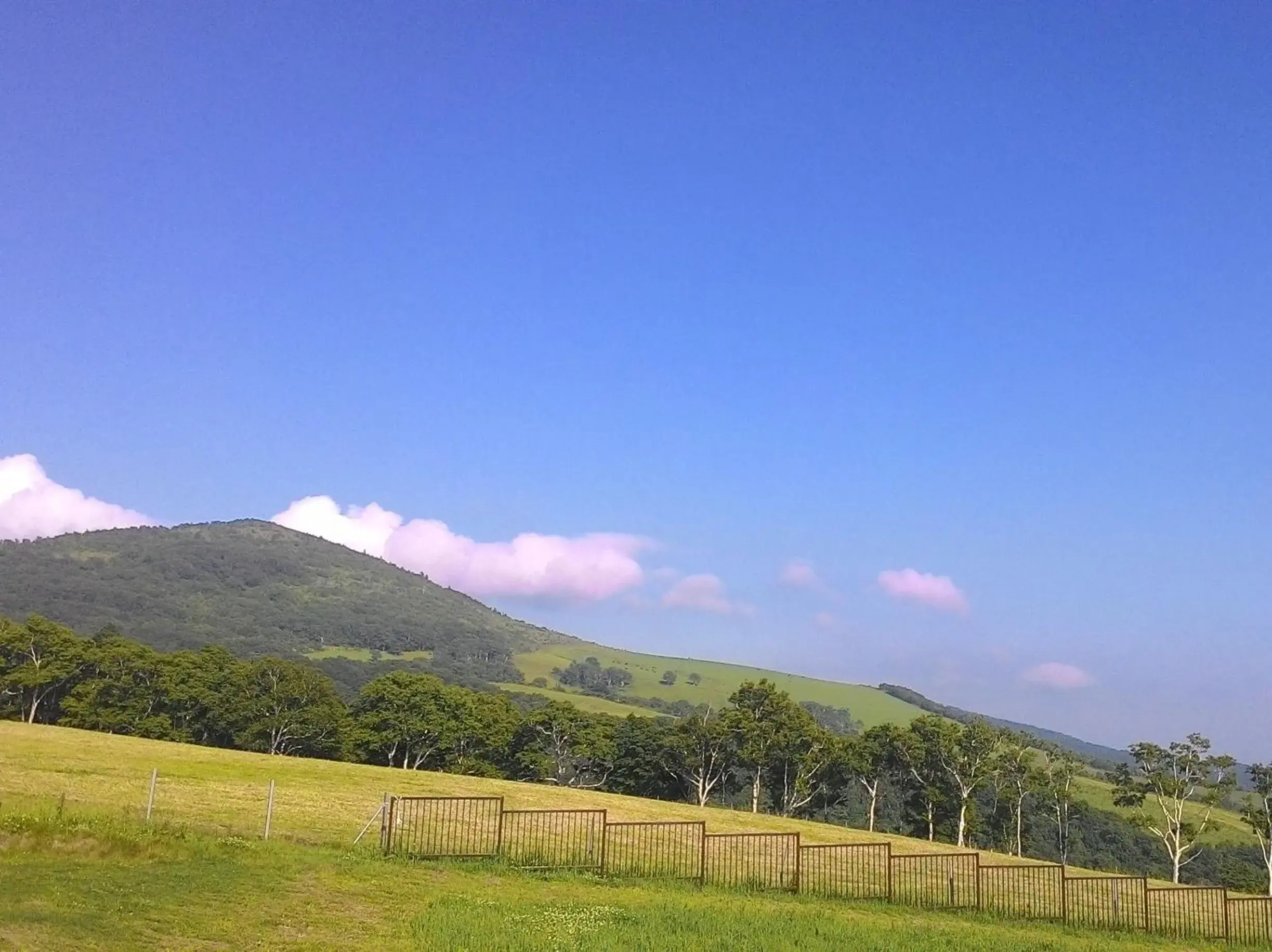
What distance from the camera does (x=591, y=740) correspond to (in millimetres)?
94562

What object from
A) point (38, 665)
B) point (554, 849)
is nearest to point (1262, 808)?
point (554, 849)

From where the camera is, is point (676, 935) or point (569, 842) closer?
point (676, 935)

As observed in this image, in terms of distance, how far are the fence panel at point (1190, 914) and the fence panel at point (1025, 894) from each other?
2.55 m

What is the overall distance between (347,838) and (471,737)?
6409cm

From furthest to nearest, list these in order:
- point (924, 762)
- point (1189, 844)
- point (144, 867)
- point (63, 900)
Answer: point (924, 762) → point (1189, 844) → point (144, 867) → point (63, 900)

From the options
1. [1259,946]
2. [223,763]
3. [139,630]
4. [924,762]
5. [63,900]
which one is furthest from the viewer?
[139,630]

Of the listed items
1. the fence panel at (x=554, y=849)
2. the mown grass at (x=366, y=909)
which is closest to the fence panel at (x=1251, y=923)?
the mown grass at (x=366, y=909)

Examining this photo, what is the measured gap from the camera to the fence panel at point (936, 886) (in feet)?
92.0

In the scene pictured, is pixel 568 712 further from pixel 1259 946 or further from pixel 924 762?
pixel 1259 946

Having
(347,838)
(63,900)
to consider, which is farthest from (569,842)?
(63,900)

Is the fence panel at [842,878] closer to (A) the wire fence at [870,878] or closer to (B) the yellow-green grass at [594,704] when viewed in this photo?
(A) the wire fence at [870,878]

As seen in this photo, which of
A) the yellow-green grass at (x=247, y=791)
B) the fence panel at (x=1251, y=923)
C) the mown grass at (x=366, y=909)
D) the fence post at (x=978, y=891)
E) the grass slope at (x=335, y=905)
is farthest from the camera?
the yellow-green grass at (x=247, y=791)

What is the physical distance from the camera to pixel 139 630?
198500 mm

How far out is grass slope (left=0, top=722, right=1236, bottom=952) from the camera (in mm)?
17219
